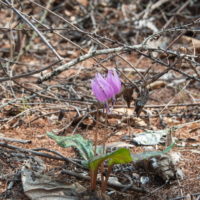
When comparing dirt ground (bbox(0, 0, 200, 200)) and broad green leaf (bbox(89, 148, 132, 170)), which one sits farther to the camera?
dirt ground (bbox(0, 0, 200, 200))

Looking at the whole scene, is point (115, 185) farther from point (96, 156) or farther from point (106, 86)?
point (106, 86)

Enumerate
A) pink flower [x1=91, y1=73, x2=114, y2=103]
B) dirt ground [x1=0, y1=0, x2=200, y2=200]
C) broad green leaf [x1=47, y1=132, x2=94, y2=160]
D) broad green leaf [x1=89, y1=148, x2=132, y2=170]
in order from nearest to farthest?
broad green leaf [x1=89, y1=148, x2=132, y2=170], pink flower [x1=91, y1=73, x2=114, y2=103], broad green leaf [x1=47, y1=132, x2=94, y2=160], dirt ground [x1=0, y1=0, x2=200, y2=200]

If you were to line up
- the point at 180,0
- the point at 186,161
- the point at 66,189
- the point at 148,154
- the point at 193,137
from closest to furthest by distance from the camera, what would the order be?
the point at 148,154, the point at 66,189, the point at 186,161, the point at 193,137, the point at 180,0

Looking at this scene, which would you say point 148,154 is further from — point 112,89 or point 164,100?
point 164,100

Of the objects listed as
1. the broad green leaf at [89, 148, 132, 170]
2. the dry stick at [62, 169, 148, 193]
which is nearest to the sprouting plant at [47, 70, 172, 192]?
the broad green leaf at [89, 148, 132, 170]

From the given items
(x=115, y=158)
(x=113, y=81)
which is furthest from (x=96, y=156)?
(x=113, y=81)

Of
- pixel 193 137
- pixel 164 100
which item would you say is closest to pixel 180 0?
pixel 164 100

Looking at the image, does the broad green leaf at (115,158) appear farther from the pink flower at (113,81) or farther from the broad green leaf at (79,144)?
the pink flower at (113,81)

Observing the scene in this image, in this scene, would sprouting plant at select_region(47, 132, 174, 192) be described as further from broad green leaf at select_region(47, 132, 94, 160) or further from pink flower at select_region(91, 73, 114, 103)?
pink flower at select_region(91, 73, 114, 103)
